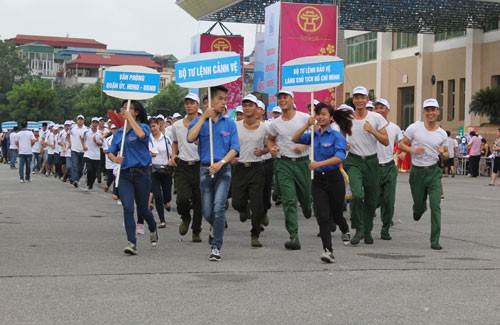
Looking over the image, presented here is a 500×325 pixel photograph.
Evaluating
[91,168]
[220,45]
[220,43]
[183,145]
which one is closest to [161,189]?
[183,145]

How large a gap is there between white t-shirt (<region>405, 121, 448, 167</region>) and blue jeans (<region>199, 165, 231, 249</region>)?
2815 mm

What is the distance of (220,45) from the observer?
4028cm

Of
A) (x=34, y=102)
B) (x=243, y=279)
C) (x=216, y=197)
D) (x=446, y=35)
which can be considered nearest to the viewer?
(x=243, y=279)

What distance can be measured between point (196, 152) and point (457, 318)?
19.2 ft

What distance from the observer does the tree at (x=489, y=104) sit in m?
42.8

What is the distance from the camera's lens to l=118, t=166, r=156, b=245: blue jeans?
35.1 ft

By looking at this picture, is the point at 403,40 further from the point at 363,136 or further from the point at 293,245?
the point at 293,245

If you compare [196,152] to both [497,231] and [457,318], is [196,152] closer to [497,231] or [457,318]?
[497,231]

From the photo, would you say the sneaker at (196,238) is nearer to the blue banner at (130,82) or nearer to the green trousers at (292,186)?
the green trousers at (292,186)

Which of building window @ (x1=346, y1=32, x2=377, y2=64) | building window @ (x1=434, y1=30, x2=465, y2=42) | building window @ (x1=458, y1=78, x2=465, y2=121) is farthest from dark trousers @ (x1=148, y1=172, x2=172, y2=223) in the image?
building window @ (x1=346, y1=32, x2=377, y2=64)

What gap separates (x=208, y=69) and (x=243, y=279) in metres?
3.27

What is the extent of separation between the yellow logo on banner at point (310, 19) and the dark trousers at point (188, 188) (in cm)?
2145

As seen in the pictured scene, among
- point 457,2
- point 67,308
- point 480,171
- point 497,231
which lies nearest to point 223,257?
point 67,308

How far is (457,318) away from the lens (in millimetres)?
7008
